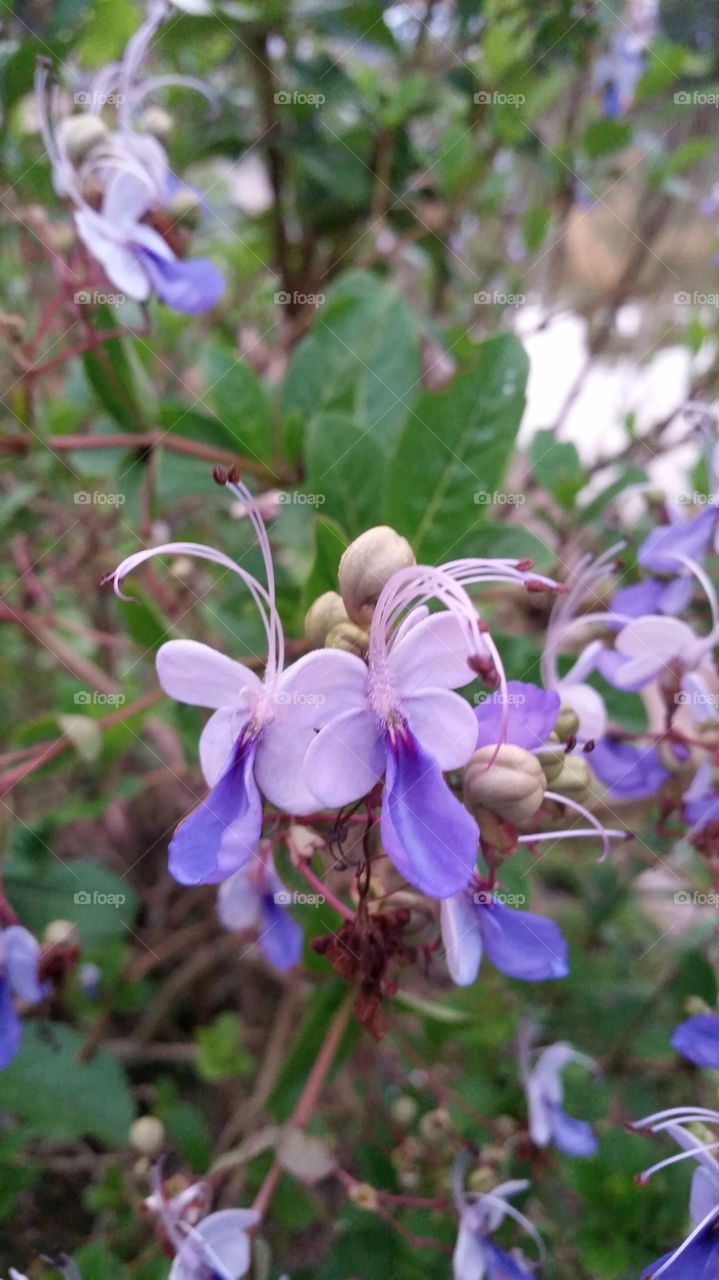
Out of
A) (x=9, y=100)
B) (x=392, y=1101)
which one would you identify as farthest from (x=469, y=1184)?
(x=9, y=100)

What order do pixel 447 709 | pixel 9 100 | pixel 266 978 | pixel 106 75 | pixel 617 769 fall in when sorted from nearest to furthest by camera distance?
pixel 447 709, pixel 617 769, pixel 106 75, pixel 9 100, pixel 266 978

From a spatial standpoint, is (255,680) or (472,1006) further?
(472,1006)

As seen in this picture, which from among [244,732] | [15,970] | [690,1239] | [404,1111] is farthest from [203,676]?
[404,1111]

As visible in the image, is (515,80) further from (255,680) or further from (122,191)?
(255,680)

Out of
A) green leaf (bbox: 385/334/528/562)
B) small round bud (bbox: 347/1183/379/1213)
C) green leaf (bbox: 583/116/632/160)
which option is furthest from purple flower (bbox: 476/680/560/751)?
green leaf (bbox: 583/116/632/160)

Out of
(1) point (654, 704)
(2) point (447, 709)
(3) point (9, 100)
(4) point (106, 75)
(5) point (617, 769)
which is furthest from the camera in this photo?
(1) point (654, 704)

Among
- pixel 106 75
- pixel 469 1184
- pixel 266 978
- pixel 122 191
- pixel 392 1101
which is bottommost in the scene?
pixel 266 978

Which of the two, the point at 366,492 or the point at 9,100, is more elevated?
the point at 9,100
